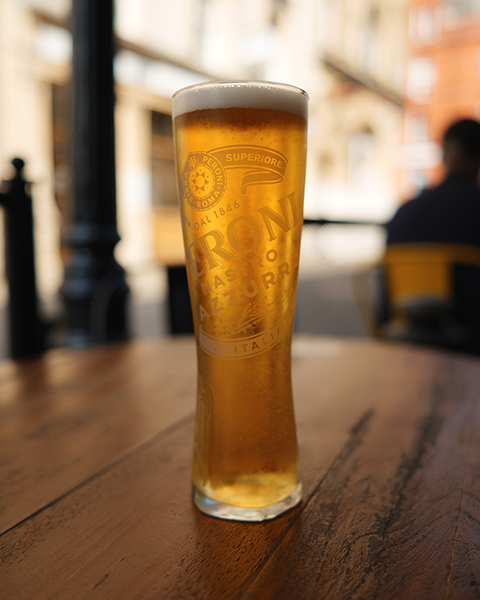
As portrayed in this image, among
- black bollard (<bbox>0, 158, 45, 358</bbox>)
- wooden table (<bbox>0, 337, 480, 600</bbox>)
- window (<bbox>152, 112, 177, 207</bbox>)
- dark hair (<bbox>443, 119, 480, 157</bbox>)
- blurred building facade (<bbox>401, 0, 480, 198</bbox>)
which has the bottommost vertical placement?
wooden table (<bbox>0, 337, 480, 600</bbox>)

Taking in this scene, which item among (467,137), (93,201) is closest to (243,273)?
(93,201)

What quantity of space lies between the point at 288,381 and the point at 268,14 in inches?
425

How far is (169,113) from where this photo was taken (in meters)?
8.20

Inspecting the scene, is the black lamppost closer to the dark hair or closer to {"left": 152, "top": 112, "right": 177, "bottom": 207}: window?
the dark hair

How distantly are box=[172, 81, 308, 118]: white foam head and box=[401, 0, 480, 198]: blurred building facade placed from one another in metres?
21.4

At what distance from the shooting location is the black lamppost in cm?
225

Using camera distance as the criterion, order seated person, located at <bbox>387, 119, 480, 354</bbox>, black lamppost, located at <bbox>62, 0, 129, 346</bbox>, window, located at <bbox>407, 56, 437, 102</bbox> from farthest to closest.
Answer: window, located at <bbox>407, 56, 437, 102</bbox>
black lamppost, located at <bbox>62, 0, 129, 346</bbox>
seated person, located at <bbox>387, 119, 480, 354</bbox>

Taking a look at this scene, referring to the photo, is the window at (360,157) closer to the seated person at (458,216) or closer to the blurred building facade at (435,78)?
the blurred building facade at (435,78)

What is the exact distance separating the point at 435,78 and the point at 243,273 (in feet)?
79.8

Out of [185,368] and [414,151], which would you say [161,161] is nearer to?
[185,368]

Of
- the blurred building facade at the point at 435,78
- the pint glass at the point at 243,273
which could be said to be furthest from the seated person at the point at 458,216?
the blurred building facade at the point at 435,78

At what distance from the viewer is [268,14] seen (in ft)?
31.9

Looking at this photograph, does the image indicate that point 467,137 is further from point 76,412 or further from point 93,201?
point 76,412

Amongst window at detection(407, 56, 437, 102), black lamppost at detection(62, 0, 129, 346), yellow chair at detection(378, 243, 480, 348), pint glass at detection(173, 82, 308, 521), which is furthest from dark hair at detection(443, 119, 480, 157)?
window at detection(407, 56, 437, 102)
